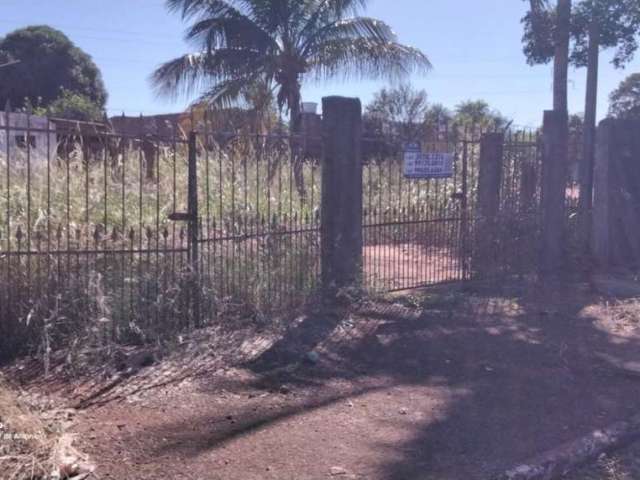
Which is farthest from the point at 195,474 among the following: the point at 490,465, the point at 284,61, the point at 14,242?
the point at 284,61

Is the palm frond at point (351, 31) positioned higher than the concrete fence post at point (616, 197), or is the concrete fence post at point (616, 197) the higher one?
the palm frond at point (351, 31)

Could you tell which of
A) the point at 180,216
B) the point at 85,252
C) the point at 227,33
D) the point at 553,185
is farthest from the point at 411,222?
the point at 227,33

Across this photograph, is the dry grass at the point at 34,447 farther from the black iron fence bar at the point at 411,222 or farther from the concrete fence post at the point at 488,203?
the concrete fence post at the point at 488,203

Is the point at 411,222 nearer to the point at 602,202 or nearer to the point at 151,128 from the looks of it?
the point at 151,128

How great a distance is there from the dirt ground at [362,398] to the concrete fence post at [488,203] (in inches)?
78.1

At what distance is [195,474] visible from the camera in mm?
4871

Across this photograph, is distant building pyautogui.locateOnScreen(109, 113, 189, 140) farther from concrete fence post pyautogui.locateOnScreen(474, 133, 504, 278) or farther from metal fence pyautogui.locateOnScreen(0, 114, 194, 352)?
concrete fence post pyautogui.locateOnScreen(474, 133, 504, 278)

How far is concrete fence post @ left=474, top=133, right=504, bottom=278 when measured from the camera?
10.8 meters

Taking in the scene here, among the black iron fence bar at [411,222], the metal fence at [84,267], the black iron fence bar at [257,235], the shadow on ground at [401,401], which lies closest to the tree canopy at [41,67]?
the black iron fence bar at [411,222]

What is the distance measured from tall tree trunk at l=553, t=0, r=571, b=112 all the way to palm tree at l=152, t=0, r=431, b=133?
724 cm

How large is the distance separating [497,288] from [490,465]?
5.57m

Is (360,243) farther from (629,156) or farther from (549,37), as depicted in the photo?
(549,37)

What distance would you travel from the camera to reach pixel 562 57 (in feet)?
44.8

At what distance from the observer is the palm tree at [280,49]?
19.7 metres
